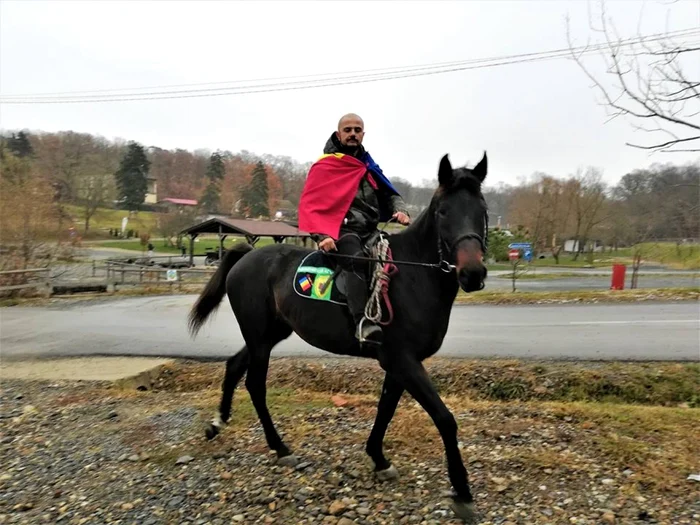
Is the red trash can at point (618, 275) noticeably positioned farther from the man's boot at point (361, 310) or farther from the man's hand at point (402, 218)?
the man's boot at point (361, 310)

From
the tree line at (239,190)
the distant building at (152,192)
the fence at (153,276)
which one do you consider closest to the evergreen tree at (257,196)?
the tree line at (239,190)

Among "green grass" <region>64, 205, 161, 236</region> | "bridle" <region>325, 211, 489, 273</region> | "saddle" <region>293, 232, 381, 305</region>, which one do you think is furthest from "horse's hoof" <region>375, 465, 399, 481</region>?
"green grass" <region>64, 205, 161, 236</region>

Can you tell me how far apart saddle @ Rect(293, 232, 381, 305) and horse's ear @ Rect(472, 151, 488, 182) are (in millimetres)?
1006

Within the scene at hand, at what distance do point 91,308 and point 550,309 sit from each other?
1523 centimetres

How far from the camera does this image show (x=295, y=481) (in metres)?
4.01

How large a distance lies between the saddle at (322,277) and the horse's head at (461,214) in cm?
77

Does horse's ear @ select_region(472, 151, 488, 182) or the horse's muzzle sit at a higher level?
horse's ear @ select_region(472, 151, 488, 182)

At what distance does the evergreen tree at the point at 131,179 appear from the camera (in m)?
Answer: 85.8

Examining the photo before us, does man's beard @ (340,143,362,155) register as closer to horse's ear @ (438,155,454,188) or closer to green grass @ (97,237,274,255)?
horse's ear @ (438,155,454,188)

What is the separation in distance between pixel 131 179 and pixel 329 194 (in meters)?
91.9

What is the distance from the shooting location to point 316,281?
4.30 meters

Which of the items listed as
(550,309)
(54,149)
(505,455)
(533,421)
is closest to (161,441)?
(505,455)

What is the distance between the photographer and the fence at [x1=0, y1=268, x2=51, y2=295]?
19.9m

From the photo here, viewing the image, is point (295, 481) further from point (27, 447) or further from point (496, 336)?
point (496, 336)
